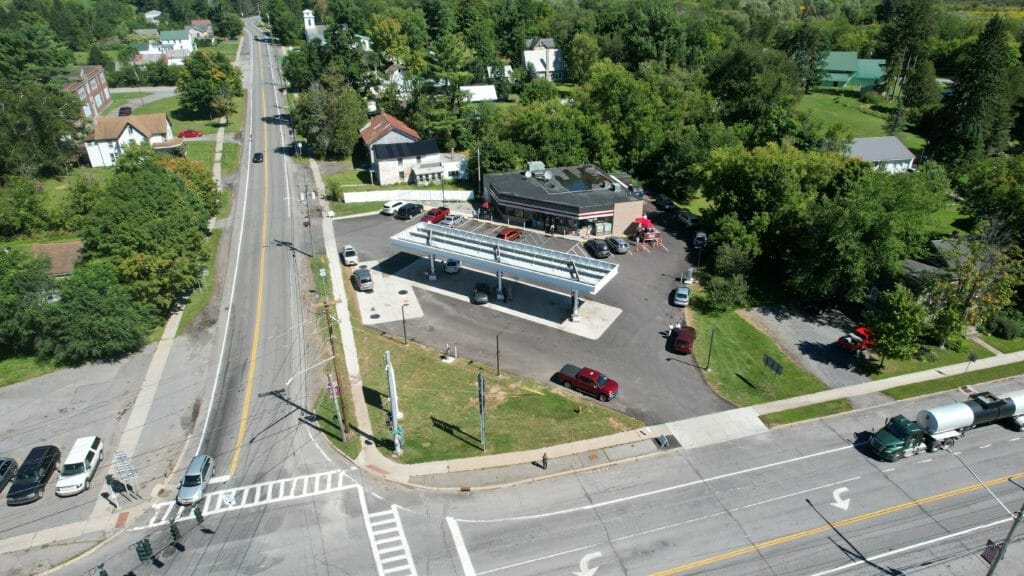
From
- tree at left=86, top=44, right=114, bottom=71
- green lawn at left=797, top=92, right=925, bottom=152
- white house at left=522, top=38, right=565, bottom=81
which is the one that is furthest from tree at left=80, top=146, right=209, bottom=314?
tree at left=86, top=44, right=114, bottom=71

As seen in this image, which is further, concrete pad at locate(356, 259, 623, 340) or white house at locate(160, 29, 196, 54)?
white house at locate(160, 29, 196, 54)

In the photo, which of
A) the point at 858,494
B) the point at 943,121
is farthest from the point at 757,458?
the point at 943,121

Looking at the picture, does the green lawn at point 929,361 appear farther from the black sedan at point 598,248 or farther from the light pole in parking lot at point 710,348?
the black sedan at point 598,248

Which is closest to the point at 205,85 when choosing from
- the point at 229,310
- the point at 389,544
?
the point at 229,310

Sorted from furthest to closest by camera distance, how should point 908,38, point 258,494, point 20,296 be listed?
1. point 908,38
2. point 20,296
3. point 258,494

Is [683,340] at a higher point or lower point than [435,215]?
lower

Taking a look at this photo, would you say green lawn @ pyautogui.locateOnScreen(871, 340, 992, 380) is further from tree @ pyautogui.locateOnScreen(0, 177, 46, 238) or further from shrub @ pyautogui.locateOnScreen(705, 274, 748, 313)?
tree @ pyautogui.locateOnScreen(0, 177, 46, 238)

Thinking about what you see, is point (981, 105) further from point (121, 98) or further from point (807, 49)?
point (121, 98)
